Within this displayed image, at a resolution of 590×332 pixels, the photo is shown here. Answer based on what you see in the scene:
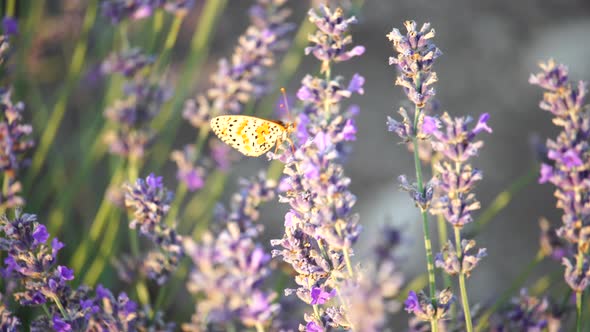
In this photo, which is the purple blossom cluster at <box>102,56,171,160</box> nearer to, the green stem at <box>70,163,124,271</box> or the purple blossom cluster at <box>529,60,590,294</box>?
the green stem at <box>70,163,124,271</box>

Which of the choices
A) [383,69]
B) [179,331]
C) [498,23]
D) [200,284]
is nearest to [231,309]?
[200,284]

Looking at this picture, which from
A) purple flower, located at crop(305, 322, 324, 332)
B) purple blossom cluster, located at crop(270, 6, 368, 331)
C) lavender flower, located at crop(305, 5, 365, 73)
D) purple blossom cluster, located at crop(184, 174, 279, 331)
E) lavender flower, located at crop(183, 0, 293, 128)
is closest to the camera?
purple blossom cluster, located at crop(184, 174, 279, 331)

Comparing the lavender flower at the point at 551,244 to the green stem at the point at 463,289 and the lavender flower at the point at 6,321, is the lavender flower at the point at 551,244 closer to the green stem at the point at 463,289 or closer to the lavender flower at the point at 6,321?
the green stem at the point at 463,289

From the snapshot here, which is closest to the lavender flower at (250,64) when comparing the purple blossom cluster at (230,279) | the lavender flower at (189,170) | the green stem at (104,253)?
the lavender flower at (189,170)

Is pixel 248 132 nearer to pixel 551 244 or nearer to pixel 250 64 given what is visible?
pixel 250 64

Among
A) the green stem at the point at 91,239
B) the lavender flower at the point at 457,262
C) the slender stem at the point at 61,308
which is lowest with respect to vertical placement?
the slender stem at the point at 61,308

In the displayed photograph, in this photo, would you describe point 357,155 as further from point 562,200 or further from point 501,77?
point 562,200

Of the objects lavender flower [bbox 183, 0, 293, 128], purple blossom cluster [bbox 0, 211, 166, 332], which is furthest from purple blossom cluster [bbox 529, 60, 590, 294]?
purple blossom cluster [bbox 0, 211, 166, 332]
